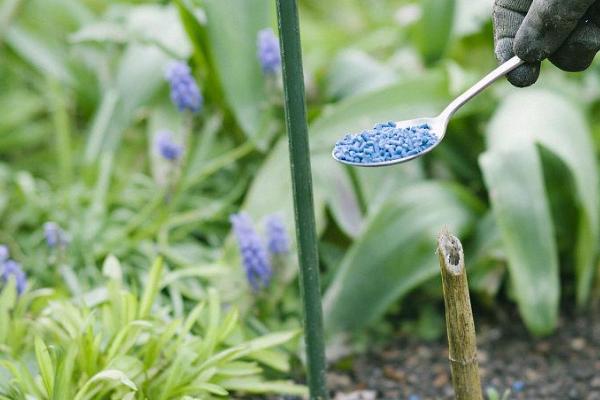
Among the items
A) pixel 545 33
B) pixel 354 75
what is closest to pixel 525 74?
pixel 545 33

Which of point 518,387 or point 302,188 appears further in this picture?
point 518,387

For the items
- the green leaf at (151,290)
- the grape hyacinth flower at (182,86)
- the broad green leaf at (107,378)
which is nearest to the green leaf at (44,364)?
the broad green leaf at (107,378)

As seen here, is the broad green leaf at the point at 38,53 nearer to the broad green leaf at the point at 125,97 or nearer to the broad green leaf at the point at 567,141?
the broad green leaf at the point at 125,97

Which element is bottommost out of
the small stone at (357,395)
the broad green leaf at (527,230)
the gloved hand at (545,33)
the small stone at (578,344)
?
the small stone at (578,344)

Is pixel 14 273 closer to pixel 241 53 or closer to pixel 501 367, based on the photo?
pixel 241 53

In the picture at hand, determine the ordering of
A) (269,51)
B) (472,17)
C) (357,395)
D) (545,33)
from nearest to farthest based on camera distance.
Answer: (545,33) < (357,395) < (269,51) < (472,17)

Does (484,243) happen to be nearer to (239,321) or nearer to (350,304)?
(350,304)

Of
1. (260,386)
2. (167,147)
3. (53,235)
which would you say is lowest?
(260,386)
